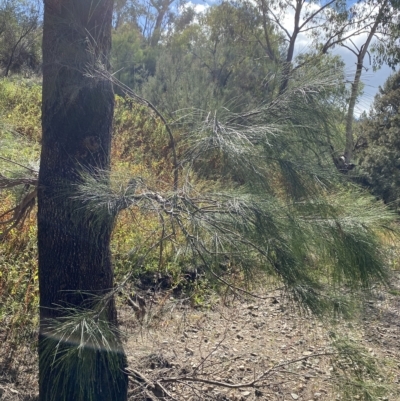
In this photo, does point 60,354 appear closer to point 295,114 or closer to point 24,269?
point 295,114

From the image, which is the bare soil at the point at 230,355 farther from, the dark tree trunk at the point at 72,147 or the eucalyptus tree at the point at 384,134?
the eucalyptus tree at the point at 384,134

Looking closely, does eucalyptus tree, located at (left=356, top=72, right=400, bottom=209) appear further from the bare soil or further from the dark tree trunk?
the dark tree trunk

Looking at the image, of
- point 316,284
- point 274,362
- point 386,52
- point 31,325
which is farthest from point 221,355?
point 386,52

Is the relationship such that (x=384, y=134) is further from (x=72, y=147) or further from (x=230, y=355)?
(x=72, y=147)

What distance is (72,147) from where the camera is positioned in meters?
2.65

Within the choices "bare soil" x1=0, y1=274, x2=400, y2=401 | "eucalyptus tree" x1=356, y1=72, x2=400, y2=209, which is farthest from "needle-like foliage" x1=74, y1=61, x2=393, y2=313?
"eucalyptus tree" x1=356, y1=72, x2=400, y2=209

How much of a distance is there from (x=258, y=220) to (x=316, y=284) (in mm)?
388

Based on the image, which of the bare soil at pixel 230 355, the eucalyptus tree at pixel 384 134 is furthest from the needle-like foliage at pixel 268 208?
the eucalyptus tree at pixel 384 134

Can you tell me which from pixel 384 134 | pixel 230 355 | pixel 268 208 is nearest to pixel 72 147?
pixel 268 208

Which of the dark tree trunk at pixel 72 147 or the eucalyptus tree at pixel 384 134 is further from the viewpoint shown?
the eucalyptus tree at pixel 384 134

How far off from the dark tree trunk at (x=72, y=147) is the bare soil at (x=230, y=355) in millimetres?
399

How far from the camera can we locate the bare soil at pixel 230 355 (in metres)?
2.87

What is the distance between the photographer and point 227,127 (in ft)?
7.06

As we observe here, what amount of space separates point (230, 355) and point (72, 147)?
2.33 metres
